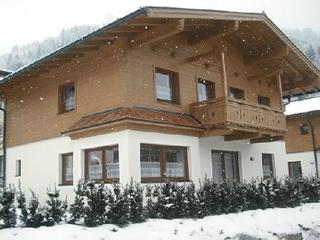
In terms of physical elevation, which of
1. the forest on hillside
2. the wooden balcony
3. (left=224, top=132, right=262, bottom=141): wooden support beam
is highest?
the forest on hillside

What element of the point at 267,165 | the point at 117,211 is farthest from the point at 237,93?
the point at 117,211

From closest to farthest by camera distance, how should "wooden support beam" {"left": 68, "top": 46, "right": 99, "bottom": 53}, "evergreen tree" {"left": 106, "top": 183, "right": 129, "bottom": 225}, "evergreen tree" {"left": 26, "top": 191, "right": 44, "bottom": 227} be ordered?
"evergreen tree" {"left": 26, "top": 191, "right": 44, "bottom": 227} < "evergreen tree" {"left": 106, "top": 183, "right": 129, "bottom": 225} < "wooden support beam" {"left": 68, "top": 46, "right": 99, "bottom": 53}

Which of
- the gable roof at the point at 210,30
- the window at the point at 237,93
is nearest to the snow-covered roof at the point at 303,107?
A: the gable roof at the point at 210,30

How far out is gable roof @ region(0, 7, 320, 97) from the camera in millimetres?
14062

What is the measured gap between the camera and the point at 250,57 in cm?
2177

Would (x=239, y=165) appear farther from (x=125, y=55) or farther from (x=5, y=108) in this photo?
(x=5, y=108)

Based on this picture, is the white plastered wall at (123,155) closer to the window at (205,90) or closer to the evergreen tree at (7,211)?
the window at (205,90)

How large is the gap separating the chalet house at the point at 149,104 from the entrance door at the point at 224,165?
50 mm

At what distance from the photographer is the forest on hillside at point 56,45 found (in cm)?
9382

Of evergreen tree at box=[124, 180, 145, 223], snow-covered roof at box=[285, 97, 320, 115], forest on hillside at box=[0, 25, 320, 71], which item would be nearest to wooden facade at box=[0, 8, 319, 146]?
evergreen tree at box=[124, 180, 145, 223]

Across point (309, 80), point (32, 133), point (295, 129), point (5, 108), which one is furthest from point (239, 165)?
point (295, 129)

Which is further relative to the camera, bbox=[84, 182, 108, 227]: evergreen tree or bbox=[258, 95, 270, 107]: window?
bbox=[258, 95, 270, 107]: window

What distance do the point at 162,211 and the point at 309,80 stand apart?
1422 centimetres

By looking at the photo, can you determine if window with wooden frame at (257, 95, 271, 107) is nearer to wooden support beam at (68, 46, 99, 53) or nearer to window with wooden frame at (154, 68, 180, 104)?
window with wooden frame at (154, 68, 180, 104)
